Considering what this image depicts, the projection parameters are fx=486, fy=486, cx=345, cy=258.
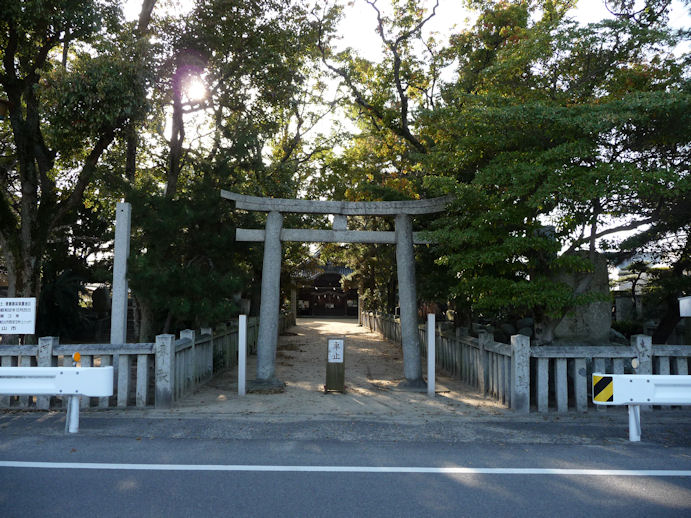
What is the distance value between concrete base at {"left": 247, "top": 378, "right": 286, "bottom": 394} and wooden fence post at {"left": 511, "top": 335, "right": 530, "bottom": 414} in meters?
4.42

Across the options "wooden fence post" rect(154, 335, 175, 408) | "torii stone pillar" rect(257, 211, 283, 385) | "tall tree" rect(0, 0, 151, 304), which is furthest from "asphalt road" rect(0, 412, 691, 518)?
"tall tree" rect(0, 0, 151, 304)

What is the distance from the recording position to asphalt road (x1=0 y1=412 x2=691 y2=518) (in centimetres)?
391

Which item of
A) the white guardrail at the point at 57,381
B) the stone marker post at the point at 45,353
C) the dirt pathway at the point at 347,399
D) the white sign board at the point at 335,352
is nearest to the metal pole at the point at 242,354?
the dirt pathway at the point at 347,399

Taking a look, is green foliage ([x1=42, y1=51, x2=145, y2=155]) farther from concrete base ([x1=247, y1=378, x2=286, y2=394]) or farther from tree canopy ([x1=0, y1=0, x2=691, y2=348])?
concrete base ([x1=247, y1=378, x2=286, y2=394])

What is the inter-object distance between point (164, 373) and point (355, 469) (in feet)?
14.0

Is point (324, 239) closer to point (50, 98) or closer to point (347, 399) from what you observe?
point (347, 399)

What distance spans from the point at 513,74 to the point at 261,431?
8.45m

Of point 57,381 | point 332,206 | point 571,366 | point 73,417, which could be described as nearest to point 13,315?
point 57,381

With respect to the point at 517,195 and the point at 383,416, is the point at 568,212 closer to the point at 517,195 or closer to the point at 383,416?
the point at 517,195

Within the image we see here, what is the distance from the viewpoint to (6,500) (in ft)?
12.9

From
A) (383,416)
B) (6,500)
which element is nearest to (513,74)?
(383,416)

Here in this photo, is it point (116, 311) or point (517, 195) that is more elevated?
point (517, 195)

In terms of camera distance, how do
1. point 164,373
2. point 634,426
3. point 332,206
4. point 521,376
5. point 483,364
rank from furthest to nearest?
point 332,206 → point 483,364 → point 164,373 → point 521,376 → point 634,426

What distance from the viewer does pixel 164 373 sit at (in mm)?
7859
